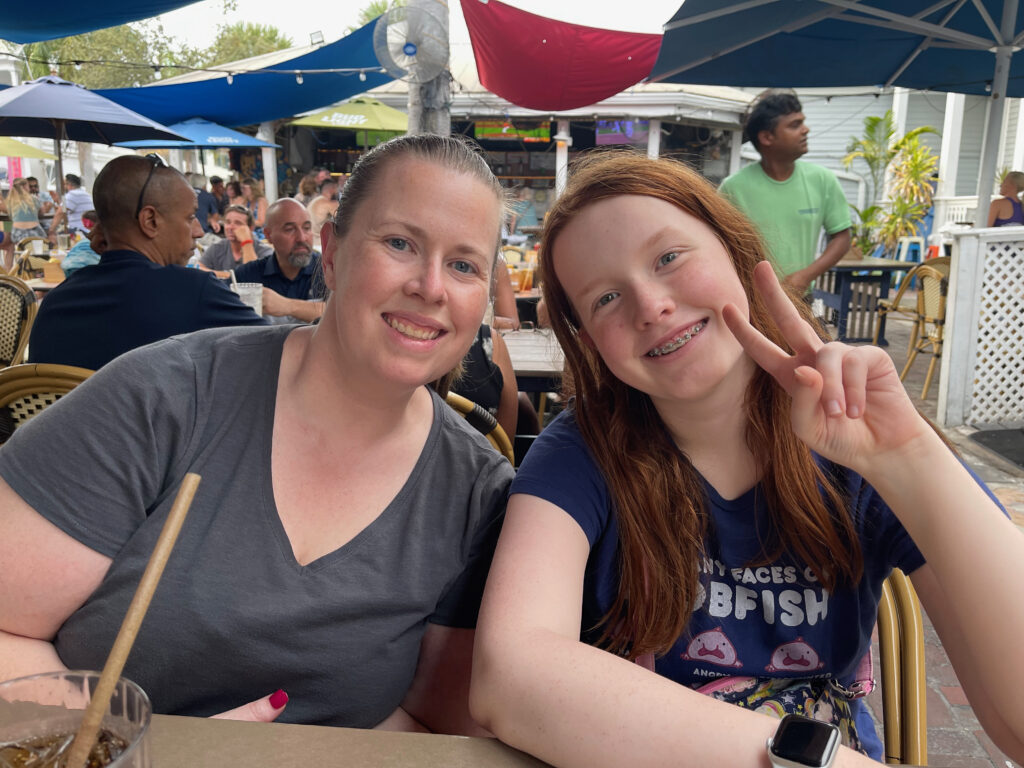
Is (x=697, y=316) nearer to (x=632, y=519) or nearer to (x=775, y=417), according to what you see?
(x=775, y=417)

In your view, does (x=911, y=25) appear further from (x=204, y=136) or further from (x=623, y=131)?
(x=623, y=131)

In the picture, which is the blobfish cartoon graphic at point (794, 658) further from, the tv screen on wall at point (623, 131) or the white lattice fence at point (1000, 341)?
the tv screen on wall at point (623, 131)

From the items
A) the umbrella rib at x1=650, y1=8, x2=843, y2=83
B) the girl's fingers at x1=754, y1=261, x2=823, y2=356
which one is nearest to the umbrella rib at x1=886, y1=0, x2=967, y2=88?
the umbrella rib at x1=650, y1=8, x2=843, y2=83

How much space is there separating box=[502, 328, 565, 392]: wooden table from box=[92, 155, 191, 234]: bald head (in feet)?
5.46

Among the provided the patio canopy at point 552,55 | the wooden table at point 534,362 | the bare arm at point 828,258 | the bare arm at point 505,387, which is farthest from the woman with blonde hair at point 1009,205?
the bare arm at point 505,387

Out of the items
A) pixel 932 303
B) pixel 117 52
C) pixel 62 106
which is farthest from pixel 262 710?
pixel 117 52

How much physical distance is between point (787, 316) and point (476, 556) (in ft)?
2.23

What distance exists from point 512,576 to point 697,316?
578 millimetres

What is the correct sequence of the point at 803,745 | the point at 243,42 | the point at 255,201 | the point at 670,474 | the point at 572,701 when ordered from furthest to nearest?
the point at 243,42 < the point at 255,201 < the point at 670,474 < the point at 572,701 < the point at 803,745

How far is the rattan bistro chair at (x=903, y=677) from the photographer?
1343 mm

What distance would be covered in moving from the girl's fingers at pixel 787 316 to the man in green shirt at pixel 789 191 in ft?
12.2

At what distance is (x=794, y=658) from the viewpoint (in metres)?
1.37

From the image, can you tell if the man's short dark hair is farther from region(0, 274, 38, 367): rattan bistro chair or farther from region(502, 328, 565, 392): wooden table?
region(0, 274, 38, 367): rattan bistro chair

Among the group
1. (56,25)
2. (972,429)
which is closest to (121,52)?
(56,25)
